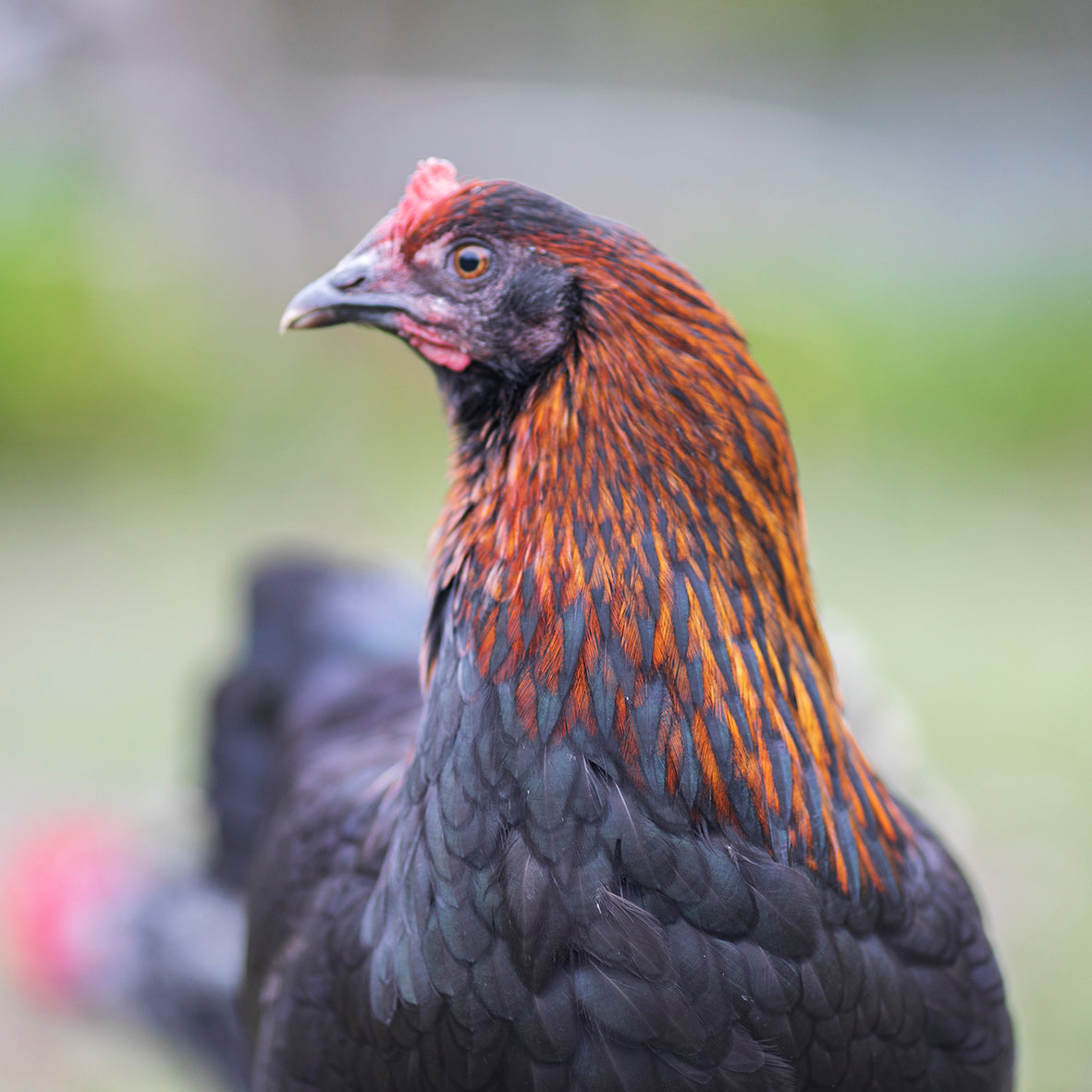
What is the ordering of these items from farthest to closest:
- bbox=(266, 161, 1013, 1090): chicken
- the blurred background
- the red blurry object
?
the blurred background, the red blurry object, bbox=(266, 161, 1013, 1090): chicken

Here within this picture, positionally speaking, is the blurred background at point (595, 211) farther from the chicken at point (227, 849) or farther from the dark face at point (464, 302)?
the dark face at point (464, 302)

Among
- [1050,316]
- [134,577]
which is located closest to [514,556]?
[134,577]

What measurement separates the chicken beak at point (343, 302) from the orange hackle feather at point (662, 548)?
0.28 metres

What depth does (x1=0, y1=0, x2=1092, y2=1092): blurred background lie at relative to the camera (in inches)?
198

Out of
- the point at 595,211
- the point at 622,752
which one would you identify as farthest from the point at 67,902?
the point at 595,211

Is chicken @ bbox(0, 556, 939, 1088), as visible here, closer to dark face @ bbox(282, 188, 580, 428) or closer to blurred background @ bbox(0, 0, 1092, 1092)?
blurred background @ bbox(0, 0, 1092, 1092)

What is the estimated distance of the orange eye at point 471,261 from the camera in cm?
158

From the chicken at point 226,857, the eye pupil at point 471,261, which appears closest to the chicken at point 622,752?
the eye pupil at point 471,261

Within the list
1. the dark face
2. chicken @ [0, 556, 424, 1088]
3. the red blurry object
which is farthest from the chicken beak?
the red blurry object

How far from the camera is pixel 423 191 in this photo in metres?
1.67

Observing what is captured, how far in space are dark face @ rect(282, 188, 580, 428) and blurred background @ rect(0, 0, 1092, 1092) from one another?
235cm

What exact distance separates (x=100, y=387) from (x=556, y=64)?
448 cm

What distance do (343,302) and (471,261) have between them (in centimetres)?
21

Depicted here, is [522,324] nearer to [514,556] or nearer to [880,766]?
[514,556]
